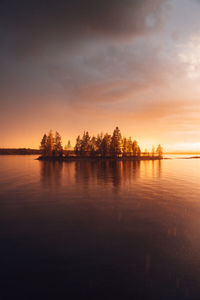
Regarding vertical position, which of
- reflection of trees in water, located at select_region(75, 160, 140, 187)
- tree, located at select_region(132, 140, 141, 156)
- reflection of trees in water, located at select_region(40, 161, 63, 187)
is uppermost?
tree, located at select_region(132, 140, 141, 156)

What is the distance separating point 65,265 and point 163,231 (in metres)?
4.67

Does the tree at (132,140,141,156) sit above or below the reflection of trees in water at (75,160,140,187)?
above

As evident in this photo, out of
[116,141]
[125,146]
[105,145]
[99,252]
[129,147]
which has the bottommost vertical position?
[99,252]

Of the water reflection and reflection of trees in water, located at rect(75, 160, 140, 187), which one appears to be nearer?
the water reflection

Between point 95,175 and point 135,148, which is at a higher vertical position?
point 135,148

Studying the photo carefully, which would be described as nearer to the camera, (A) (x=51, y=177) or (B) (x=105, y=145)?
(A) (x=51, y=177)

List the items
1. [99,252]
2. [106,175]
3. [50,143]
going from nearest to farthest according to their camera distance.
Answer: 1. [99,252]
2. [106,175]
3. [50,143]

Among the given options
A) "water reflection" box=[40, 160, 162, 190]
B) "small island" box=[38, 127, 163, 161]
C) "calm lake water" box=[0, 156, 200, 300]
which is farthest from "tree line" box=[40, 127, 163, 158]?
"calm lake water" box=[0, 156, 200, 300]

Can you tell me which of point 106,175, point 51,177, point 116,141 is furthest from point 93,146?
point 51,177

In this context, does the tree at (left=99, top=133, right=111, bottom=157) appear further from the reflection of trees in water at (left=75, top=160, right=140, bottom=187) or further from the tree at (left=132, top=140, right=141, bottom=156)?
the reflection of trees in water at (left=75, top=160, right=140, bottom=187)

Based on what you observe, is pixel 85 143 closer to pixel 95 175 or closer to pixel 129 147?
pixel 129 147

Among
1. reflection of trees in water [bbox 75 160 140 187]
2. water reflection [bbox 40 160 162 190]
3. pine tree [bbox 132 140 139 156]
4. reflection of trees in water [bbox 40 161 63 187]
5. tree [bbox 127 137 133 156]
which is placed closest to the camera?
reflection of trees in water [bbox 40 161 63 187]

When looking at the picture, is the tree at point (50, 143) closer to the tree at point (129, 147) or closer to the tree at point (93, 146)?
the tree at point (93, 146)

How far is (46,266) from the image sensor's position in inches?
189
